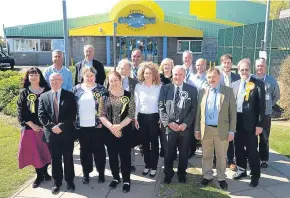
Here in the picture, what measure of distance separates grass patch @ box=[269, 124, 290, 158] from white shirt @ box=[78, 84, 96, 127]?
428cm

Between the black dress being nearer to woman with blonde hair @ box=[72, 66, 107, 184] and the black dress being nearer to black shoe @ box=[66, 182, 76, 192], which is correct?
woman with blonde hair @ box=[72, 66, 107, 184]

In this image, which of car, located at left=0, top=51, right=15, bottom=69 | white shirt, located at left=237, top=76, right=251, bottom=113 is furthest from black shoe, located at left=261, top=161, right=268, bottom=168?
car, located at left=0, top=51, right=15, bottom=69

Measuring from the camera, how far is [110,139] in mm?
4883

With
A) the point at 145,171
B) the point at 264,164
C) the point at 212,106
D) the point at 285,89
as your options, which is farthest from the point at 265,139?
the point at 285,89

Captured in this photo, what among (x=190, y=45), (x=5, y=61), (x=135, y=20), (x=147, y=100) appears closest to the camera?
(x=147, y=100)

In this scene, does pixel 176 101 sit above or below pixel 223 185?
above

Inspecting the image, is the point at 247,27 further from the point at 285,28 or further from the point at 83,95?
the point at 83,95

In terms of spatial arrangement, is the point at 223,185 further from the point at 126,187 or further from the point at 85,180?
the point at 85,180

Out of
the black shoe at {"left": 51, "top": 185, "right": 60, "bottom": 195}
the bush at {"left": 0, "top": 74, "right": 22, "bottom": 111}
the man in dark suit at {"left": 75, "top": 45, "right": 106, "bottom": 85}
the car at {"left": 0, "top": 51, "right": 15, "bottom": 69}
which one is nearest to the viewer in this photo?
the black shoe at {"left": 51, "top": 185, "right": 60, "bottom": 195}

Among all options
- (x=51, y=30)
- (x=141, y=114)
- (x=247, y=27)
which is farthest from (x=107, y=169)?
(x=51, y=30)

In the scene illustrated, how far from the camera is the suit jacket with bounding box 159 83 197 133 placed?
4.93 m

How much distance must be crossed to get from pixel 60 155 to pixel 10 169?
1671mm

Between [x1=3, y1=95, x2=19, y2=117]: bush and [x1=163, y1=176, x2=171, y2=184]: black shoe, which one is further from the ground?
[x1=3, y1=95, x2=19, y2=117]: bush

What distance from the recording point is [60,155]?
190 inches
